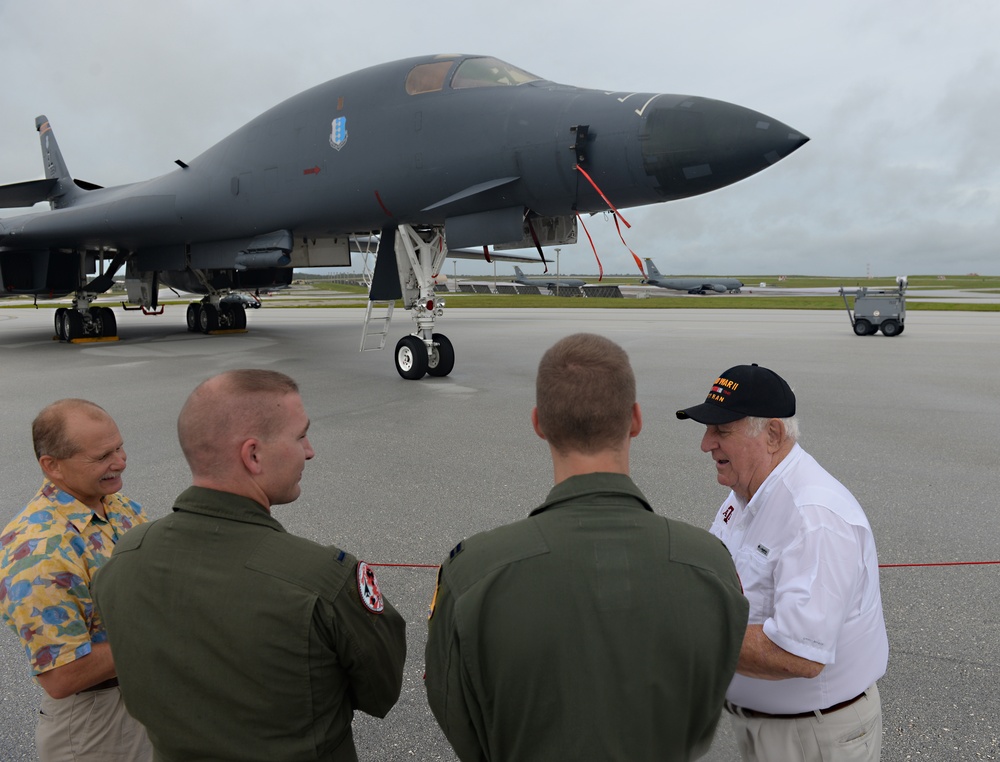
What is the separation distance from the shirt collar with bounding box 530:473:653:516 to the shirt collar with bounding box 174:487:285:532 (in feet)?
2.13

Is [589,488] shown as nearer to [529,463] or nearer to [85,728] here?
[85,728]

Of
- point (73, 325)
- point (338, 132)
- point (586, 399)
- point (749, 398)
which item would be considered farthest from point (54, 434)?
point (73, 325)

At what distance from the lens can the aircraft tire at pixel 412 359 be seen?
1040cm

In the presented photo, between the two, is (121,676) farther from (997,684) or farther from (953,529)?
(953,529)

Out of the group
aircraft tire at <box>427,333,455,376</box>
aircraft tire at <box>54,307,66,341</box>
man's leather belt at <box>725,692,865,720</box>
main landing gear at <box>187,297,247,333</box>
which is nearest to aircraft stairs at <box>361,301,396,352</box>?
aircraft tire at <box>427,333,455,376</box>

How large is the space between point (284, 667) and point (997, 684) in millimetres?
2758

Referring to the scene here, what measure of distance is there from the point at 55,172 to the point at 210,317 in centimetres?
659

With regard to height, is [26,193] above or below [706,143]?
above

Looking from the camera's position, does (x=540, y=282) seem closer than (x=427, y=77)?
No

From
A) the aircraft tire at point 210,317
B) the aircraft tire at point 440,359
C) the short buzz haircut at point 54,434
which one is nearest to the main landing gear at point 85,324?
the aircraft tire at point 210,317

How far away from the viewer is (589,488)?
146 centimetres

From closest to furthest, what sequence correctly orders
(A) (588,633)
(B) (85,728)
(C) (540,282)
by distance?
(A) (588,633), (B) (85,728), (C) (540,282)

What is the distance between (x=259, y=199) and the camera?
448 inches

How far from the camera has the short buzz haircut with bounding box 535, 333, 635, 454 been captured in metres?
1.53
